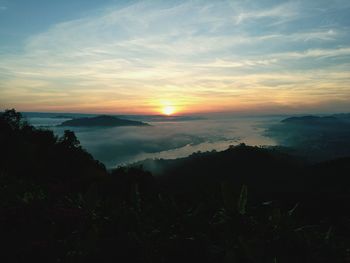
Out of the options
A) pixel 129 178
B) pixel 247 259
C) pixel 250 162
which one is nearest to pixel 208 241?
pixel 247 259

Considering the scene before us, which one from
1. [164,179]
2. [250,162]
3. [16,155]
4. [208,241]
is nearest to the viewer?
[208,241]

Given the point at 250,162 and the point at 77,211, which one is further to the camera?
the point at 250,162

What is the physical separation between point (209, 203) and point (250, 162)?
11361 centimetres

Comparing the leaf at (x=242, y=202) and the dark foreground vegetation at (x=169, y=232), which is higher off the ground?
the leaf at (x=242, y=202)

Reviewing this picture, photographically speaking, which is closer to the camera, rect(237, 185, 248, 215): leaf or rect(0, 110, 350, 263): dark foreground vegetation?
rect(0, 110, 350, 263): dark foreground vegetation

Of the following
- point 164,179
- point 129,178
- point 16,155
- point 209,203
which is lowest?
point 164,179

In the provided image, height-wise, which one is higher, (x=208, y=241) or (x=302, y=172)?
(x=208, y=241)

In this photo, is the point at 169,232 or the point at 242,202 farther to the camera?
the point at 242,202

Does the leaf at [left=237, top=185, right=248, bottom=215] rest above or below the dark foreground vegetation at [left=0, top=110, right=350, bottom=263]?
above

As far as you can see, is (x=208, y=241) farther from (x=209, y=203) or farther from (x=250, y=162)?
(x=250, y=162)

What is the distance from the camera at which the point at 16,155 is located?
34500mm

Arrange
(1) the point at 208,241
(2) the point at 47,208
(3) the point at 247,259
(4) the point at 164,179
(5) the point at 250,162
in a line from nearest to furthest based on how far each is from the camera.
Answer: (3) the point at 247,259, (1) the point at 208,241, (2) the point at 47,208, (4) the point at 164,179, (5) the point at 250,162

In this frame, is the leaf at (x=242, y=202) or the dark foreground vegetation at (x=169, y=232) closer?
the dark foreground vegetation at (x=169, y=232)

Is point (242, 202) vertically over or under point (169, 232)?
over
